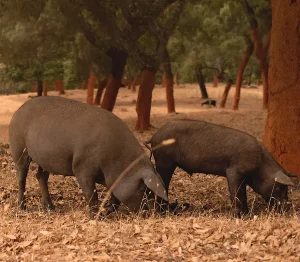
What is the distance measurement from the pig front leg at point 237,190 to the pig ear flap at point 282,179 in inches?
18.7

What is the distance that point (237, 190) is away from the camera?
8195 mm

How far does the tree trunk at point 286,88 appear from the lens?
10820 mm

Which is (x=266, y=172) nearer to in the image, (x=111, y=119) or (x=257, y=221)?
(x=257, y=221)

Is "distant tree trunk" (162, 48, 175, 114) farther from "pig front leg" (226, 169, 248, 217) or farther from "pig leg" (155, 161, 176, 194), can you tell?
"pig front leg" (226, 169, 248, 217)

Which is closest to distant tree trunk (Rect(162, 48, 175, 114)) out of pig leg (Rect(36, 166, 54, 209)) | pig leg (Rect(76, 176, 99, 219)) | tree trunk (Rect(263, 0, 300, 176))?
tree trunk (Rect(263, 0, 300, 176))

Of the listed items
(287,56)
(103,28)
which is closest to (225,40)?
(103,28)

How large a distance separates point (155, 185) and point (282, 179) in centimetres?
198

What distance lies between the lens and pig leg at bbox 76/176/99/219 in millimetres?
7562

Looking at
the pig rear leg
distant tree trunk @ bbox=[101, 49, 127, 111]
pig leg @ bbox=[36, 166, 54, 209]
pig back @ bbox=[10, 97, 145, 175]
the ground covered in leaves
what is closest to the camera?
the ground covered in leaves

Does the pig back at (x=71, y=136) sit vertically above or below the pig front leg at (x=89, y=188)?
above

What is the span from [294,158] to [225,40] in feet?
63.9

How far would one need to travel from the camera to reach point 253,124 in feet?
71.8

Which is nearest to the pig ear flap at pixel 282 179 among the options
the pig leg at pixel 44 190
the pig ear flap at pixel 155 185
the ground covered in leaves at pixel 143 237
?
the ground covered in leaves at pixel 143 237

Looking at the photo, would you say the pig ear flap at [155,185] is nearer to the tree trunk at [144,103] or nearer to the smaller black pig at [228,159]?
the smaller black pig at [228,159]
